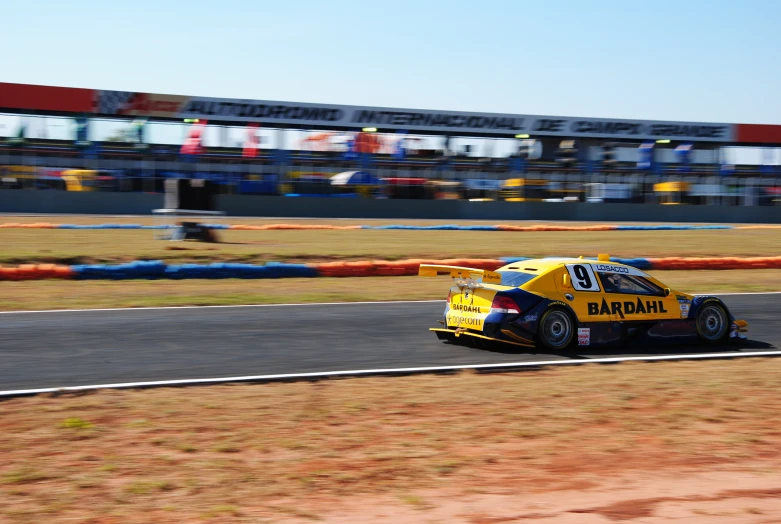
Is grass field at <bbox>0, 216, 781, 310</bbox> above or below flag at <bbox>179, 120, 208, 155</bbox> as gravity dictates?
below

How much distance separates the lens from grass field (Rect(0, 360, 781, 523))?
489 centimetres

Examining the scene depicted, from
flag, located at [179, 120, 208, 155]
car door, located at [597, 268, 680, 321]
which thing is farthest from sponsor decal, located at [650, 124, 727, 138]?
car door, located at [597, 268, 680, 321]

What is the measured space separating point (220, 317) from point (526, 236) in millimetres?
20473

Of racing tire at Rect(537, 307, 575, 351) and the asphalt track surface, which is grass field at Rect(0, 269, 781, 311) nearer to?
the asphalt track surface

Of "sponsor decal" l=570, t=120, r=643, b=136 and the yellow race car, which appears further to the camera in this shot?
"sponsor decal" l=570, t=120, r=643, b=136

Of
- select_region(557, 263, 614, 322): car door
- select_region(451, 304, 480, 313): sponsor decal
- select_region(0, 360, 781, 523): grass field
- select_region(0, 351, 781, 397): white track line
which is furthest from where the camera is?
select_region(557, 263, 614, 322): car door

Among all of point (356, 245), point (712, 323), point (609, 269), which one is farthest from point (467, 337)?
point (356, 245)

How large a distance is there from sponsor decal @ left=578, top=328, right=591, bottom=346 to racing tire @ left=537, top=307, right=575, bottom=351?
0.29 feet

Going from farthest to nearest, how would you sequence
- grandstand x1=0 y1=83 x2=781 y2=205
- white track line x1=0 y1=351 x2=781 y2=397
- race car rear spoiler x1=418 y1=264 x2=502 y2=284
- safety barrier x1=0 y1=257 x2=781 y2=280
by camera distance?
grandstand x1=0 y1=83 x2=781 y2=205
safety barrier x1=0 y1=257 x2=781 y2=280
race car rear spoiler x1=418 y1=264 x2=502 y2=284
white track line x1=0 y1=351 x2=781 y2=397

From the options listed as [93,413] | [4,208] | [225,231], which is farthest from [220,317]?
[4,208]

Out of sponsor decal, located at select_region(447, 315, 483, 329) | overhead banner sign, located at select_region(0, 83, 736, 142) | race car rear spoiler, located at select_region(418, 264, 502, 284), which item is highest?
overhead banner sign, located at select_region(0, 83, 736, 142)

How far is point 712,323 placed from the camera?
1097cm

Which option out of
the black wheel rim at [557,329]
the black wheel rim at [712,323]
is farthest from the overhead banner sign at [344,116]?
the black wheel rim at [557,329]

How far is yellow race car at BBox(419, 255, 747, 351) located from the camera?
9.79 meters
